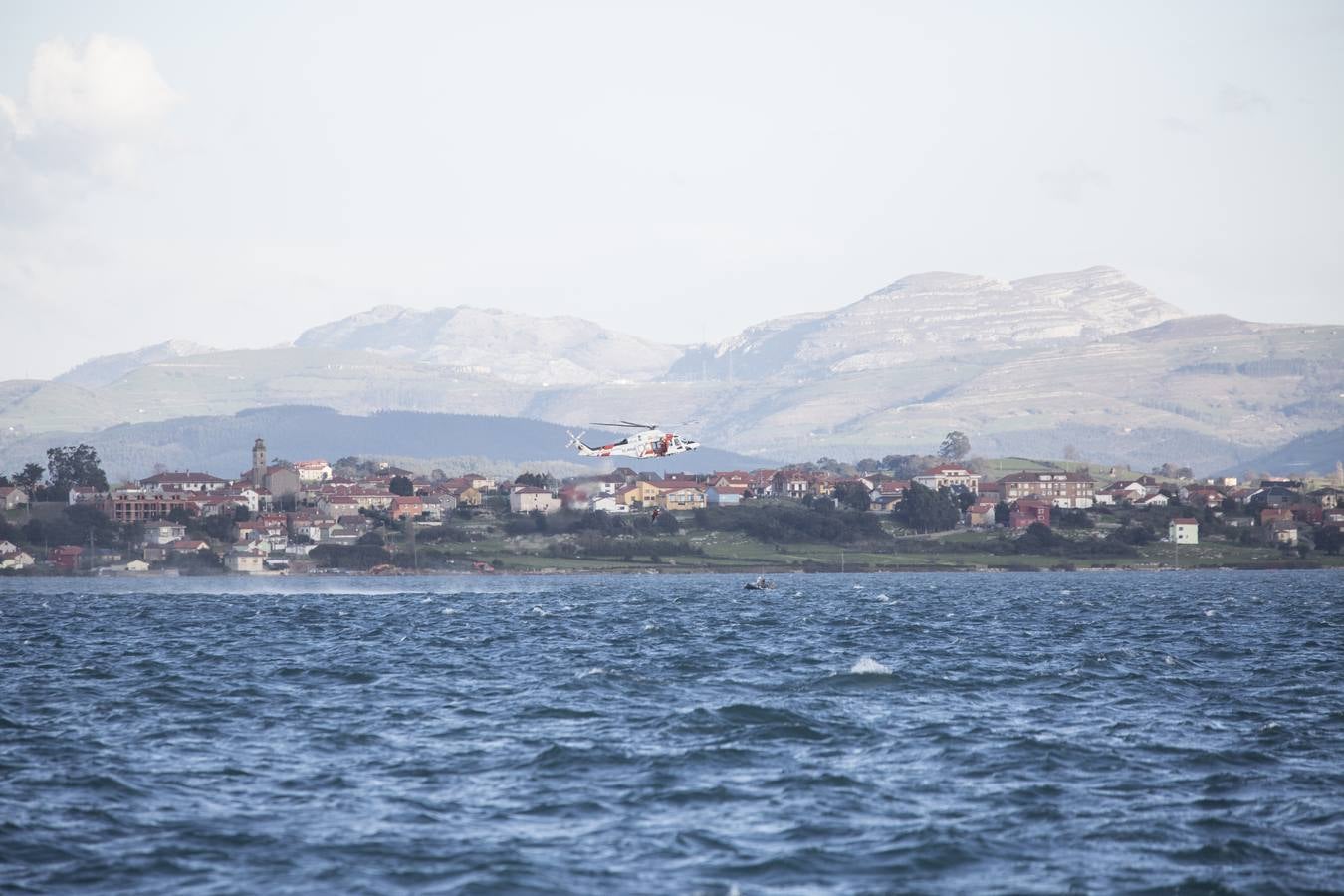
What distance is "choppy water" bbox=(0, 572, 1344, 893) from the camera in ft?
103

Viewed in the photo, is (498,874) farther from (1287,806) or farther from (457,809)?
(1287,806)

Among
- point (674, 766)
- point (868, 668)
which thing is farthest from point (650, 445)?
point (674, 766)

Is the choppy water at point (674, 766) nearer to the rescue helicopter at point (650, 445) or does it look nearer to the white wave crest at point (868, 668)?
the white wave crest at point (868, 668)

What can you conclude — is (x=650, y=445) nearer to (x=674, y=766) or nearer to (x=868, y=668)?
(x=868, y=668)

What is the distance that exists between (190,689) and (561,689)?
1318 cm

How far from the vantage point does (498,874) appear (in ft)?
101

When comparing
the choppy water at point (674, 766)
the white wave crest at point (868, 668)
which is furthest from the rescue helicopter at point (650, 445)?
the white wave crest at point (868, 668)

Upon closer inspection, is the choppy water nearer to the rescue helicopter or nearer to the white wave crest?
the white wave crest

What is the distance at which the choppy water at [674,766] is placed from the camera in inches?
1240

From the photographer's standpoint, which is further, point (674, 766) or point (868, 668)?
point (868, 668)

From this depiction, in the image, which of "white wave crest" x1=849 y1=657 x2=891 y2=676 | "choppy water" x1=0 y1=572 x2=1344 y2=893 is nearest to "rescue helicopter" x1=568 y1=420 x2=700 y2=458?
"choppy water" x1=0 y1=572 x2=1344 y2=893

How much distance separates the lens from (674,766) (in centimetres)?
4144

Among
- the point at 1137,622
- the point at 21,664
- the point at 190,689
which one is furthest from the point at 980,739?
the point at 1137,622

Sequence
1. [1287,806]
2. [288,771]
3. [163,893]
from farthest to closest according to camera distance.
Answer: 1. [288,771]
2. [1287,806]
3. [163,893]
